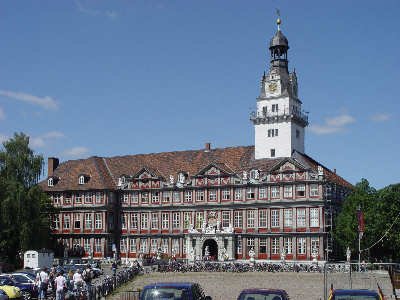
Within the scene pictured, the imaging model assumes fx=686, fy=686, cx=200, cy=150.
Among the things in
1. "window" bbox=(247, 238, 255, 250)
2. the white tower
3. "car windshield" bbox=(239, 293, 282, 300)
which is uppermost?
the white tower

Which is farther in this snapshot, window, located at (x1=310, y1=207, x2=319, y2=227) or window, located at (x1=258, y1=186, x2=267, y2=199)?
window, located at (x1=258, y1=186, x2=267, y2=199)

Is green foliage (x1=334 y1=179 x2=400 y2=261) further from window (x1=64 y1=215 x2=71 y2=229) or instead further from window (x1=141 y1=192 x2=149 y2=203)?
window (x1=64 y1=215 x2=71 y2=229)

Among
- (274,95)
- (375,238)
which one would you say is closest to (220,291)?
(375,238)

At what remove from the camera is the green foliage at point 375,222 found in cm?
6462

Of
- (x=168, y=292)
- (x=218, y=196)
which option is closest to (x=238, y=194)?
(x=218, y=196)

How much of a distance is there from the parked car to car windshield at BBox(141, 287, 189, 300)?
4.49 meters

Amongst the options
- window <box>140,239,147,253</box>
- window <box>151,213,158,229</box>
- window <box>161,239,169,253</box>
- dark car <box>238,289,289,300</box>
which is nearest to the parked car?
dark car <box>238,289,289,300</box>

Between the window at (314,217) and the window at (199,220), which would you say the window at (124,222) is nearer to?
the window at (199,220)

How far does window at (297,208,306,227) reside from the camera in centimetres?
7488

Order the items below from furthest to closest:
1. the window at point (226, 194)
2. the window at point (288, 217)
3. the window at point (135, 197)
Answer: the window at point (135, 197), the window at point (226, 194), the window at point (288, 217)

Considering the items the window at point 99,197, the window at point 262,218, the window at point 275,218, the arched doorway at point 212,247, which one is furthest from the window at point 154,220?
the window at point 275,218

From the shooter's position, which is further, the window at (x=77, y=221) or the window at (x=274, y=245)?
the window at (x=77, y=221)

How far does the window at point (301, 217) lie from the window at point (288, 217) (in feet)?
2.83

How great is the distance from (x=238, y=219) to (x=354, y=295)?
5931cm
